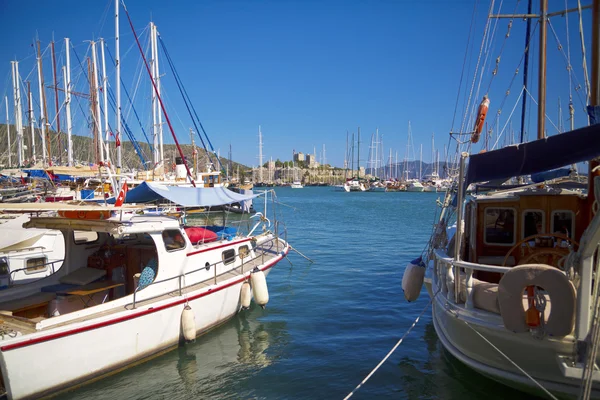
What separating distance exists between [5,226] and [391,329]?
10.8 meters

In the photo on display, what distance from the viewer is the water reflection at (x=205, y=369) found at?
25.8 feet

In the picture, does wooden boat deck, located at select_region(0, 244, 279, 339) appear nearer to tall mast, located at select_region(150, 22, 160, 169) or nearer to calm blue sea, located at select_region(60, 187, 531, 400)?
calm blue sea, located at select_region(60, 187, 531, 400)

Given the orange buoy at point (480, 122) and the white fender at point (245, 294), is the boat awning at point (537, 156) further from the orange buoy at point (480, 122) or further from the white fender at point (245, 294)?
the white fender at point (245, 294)

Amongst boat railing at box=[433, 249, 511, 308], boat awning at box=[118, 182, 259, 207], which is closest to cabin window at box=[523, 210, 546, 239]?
boat railing at box=[433, 249, 511, 308]

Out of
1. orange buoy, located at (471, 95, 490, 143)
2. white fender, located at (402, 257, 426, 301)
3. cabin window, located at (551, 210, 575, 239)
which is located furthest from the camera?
white fender, located at (402, 257, 426, 301)

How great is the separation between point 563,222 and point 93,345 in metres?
8.65

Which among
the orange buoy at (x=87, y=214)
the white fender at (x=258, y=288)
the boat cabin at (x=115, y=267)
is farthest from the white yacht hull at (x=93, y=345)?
the orange buoy at (x=87, y=214)

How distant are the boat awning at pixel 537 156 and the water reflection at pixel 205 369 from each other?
5.55 m

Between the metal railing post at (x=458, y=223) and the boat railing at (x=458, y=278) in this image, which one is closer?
the boat railing at (x=458, y=278)

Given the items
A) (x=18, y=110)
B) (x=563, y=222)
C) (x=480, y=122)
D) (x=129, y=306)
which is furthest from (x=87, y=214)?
(x=18, y=110)

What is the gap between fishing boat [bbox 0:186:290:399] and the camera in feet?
23.6

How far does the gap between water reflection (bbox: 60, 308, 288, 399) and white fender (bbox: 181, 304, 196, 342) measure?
Result: 45 cm

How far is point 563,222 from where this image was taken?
319 inches

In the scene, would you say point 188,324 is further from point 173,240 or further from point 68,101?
point 68,101
